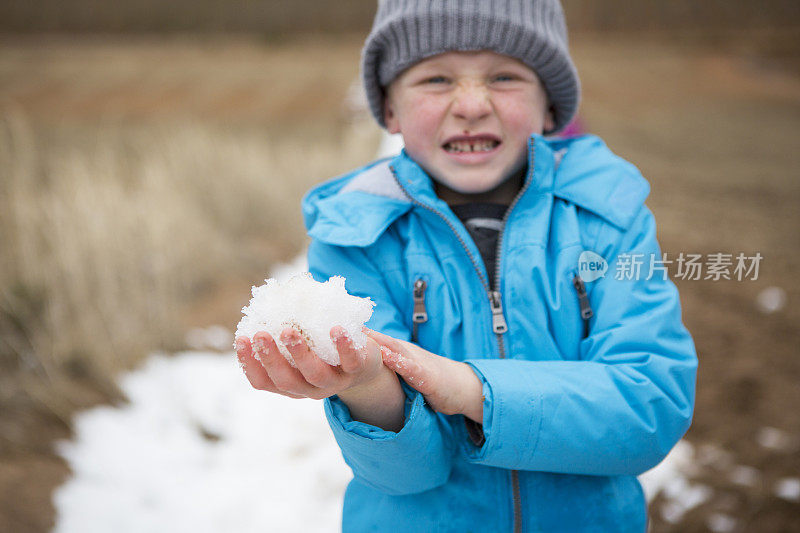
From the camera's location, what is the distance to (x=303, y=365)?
944mm

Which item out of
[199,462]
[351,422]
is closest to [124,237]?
[199,462]

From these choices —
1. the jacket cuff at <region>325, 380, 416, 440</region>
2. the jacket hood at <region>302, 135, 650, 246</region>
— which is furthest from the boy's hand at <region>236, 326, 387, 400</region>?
the jacket hood at <region>302, 135, 650, 246</region>

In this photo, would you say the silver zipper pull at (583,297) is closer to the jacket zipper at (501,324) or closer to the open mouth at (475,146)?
the jacket zipper at (501,324)

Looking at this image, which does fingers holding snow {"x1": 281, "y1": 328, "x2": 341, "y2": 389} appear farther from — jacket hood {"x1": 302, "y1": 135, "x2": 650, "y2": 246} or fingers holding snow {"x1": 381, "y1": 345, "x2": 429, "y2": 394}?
jacket hood {"x1": 302, "y1": 135, "x2": 650, "y2": 246}

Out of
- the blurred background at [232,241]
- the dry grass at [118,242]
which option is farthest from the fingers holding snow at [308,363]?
the dry grass at [118,242]

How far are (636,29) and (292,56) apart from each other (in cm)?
1406

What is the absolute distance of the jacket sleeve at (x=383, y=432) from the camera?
1137 millimetres

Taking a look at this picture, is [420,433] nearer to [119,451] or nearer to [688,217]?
[119,451]

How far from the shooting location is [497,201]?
1.57 metres

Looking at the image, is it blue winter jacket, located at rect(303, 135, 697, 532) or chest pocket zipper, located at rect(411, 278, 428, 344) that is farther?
chest pocket zipper, located at rect(411, 278, 428, 344)

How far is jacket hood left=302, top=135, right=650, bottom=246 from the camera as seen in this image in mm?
1389

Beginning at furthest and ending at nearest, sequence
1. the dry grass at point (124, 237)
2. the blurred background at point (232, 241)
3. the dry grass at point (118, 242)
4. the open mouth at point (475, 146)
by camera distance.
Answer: the dry grass at point (124, 237)
the dry grass at point (118, 242)
the blurred background at point (232, 241)
the open mouth at point (475, 146)

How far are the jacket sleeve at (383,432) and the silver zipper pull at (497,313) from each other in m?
0.20

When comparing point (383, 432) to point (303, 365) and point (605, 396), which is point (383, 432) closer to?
point (303, 365)
